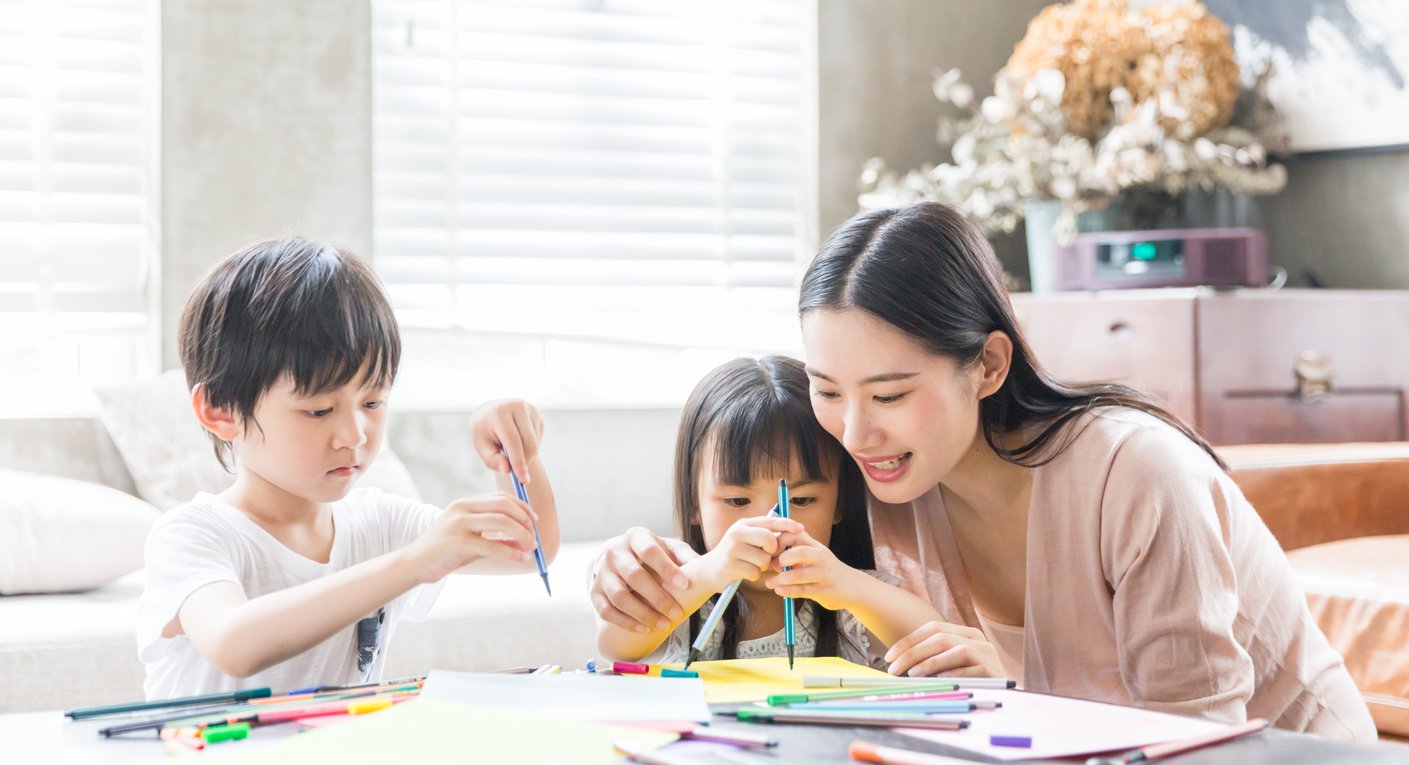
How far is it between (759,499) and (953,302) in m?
0.30

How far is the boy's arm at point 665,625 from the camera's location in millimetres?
1211

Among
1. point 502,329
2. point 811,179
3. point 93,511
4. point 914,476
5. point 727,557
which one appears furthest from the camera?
point 811,179

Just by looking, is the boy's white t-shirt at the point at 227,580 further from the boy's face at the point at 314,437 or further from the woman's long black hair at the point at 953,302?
the woman's long black hair at the point at 953,302

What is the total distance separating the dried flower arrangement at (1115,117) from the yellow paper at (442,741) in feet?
7.74

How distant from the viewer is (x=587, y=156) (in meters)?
3.16

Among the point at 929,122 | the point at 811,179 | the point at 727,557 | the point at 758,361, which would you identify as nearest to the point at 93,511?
the point at 758,361

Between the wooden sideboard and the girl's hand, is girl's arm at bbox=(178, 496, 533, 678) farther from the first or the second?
the wooden sideboard

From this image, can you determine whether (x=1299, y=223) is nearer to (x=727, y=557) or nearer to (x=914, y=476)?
(x=914, y=476)

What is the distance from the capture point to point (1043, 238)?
308cm

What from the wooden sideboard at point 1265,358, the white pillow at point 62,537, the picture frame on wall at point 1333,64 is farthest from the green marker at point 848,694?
the picture frame on wall at point 1333,64

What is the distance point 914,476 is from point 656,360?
195cm

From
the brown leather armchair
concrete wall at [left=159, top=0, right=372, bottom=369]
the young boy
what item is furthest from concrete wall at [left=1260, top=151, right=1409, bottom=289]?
the young boy

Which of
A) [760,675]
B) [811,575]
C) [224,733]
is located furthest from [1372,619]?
[224,733]

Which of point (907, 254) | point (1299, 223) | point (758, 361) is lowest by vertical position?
point (758, 361)
